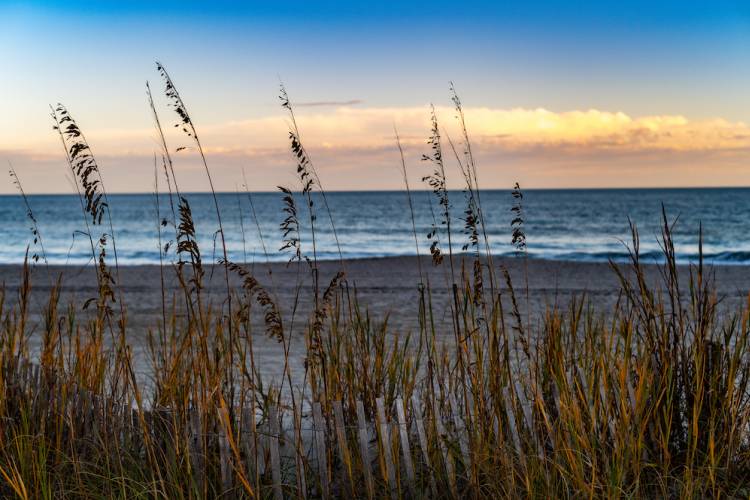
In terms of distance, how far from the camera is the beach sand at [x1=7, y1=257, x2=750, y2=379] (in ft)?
27.6

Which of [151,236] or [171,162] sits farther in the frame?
[151,236]

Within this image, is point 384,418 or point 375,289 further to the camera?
point 375,289

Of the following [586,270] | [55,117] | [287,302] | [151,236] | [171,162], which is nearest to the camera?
[171,162]

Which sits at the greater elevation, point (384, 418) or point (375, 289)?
point (384, 418)

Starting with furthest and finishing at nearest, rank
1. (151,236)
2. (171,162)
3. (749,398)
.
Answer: (151,236) < (749,398) < (171,162)

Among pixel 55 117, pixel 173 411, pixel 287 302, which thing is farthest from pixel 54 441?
pixel 287 302

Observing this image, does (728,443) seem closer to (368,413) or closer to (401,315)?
(368,413)

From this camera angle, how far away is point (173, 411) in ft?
9.45

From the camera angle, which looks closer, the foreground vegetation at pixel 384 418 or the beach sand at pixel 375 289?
the foreground vegetation at pixel 384 418

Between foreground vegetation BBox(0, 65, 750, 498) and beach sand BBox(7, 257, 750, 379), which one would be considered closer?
foreground vegetation BBox(0, 65, 750, 498)

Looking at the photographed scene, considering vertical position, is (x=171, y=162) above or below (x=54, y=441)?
above

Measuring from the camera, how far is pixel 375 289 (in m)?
13.1

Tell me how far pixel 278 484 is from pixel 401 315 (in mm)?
7486

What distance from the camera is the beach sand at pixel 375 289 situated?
8416 millimetres
